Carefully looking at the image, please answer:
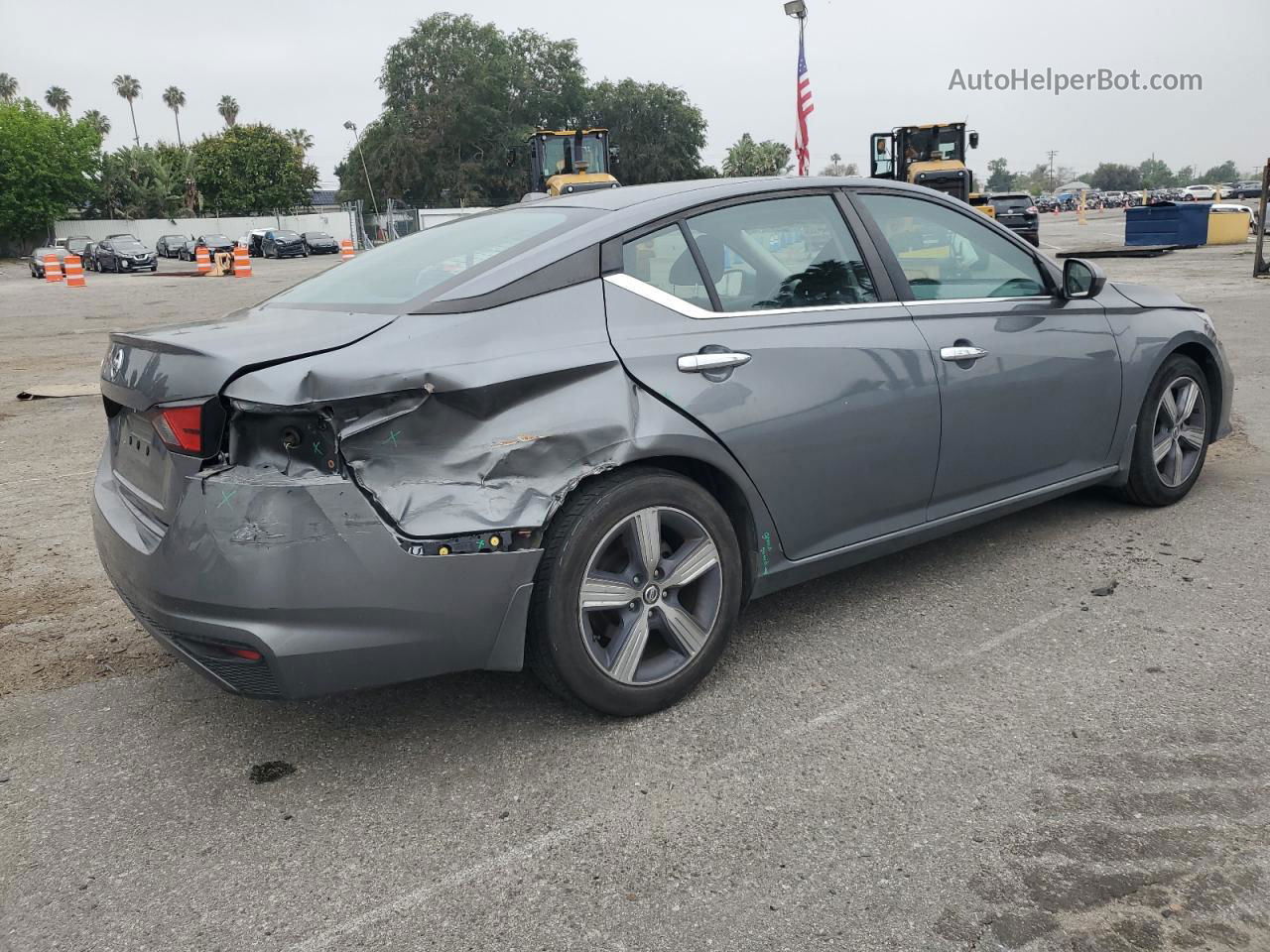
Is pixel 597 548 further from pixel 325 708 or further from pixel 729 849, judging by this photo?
pixel 325 708

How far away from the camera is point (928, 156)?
26.7m

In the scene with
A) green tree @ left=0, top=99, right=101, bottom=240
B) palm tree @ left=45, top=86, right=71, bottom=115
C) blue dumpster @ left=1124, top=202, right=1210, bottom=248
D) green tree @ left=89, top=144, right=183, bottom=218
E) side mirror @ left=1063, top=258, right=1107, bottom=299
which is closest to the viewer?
side mirror @ left=1063, top=258, right=1107, bottom=299

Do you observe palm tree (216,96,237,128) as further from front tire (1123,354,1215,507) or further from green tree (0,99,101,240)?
front tire (1123,354,1215,507)

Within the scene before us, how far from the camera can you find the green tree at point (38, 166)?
60.9 meters

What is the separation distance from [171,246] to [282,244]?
27.3 feet

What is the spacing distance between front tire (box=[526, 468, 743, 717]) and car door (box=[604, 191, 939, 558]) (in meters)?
0.27

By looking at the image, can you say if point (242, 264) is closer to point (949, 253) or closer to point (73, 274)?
point (73, 274)

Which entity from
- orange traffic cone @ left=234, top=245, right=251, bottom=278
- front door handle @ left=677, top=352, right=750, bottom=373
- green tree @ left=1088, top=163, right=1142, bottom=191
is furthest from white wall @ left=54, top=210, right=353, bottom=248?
green tree @ left=1088, top=163, right=1142, bottom=191

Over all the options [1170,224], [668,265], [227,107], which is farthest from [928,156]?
[227,107]

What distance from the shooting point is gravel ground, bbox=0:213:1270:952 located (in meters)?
2.30

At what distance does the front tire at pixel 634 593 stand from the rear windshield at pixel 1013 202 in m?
33.4

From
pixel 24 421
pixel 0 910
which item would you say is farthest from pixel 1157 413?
pixel 24 421

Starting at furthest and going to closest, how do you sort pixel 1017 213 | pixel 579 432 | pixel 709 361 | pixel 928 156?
pixel 1017 213, pixel 928 156, pixel 709 361, pixel 579 432

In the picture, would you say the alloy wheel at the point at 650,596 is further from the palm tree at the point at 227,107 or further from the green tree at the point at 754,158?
the palm tree at the point at 227,107
